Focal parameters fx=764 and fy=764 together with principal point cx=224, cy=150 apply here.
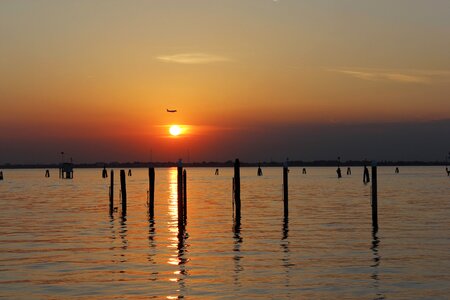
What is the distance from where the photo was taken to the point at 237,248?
29.0m

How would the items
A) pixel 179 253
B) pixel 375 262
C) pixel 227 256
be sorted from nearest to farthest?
pixel 375 262
pixel 227 256
pixel 179 253

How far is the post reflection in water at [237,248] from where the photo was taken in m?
22.7

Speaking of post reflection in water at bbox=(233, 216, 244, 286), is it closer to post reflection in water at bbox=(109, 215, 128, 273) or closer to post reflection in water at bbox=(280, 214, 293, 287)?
post reflection in water at bbox=(280, 214, 293, 287)

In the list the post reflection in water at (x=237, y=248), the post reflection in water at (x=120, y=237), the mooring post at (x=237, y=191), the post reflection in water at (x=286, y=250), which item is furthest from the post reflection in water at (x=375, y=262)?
the mooring post at (x=237, y=191)

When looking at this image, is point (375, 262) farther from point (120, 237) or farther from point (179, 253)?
point (120, 237)

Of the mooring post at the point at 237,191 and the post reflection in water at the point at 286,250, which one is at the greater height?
the mooring post at the point at 237,191

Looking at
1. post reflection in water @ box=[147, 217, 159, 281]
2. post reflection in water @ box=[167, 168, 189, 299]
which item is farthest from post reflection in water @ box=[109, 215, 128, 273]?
post reflection in water @ box=[167, 168, 189, 299]

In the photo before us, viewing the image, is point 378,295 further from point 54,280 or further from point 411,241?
point 411,241

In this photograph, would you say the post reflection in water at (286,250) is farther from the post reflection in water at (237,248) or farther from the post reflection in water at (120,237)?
the post reflection in water at (120,237)

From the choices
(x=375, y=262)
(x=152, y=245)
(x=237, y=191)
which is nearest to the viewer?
(x=375, y=262)

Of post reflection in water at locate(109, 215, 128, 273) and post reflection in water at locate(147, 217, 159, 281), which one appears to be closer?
post reflection in water at locate(147, 217, 159, 281)

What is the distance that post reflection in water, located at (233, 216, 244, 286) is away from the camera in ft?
74.4

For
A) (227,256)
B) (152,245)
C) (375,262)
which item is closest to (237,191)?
(152,245)

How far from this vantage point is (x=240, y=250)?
28.4 meters
